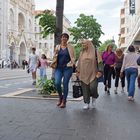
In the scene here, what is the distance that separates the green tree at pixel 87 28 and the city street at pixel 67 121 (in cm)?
4828

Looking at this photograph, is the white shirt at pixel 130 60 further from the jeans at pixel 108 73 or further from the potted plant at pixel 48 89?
the potted plant at pixel 48 89

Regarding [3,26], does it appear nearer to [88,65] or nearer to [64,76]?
[64,76]

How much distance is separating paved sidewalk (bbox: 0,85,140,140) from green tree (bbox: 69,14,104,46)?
158 feet

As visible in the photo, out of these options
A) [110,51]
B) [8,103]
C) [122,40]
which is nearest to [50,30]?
[110,51]

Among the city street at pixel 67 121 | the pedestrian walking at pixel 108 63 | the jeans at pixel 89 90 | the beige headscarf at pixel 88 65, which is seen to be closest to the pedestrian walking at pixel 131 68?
the city street at pixel 67 121

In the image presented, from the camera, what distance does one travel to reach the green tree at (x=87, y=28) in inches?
2363

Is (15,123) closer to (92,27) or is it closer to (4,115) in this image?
(4,115)

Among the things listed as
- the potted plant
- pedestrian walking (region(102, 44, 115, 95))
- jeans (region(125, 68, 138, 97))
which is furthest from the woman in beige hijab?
pedestrian walking (region(102, 44, 115, 95))

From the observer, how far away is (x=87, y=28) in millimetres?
63938

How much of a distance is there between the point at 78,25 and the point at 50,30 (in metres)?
52.7

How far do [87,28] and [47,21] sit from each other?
49.9 metres

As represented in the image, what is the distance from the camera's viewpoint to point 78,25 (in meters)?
66.7

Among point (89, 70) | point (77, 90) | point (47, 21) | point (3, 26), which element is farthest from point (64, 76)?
point (3, 26)

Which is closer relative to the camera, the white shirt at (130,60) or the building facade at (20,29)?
the white shirt at (130,60)
